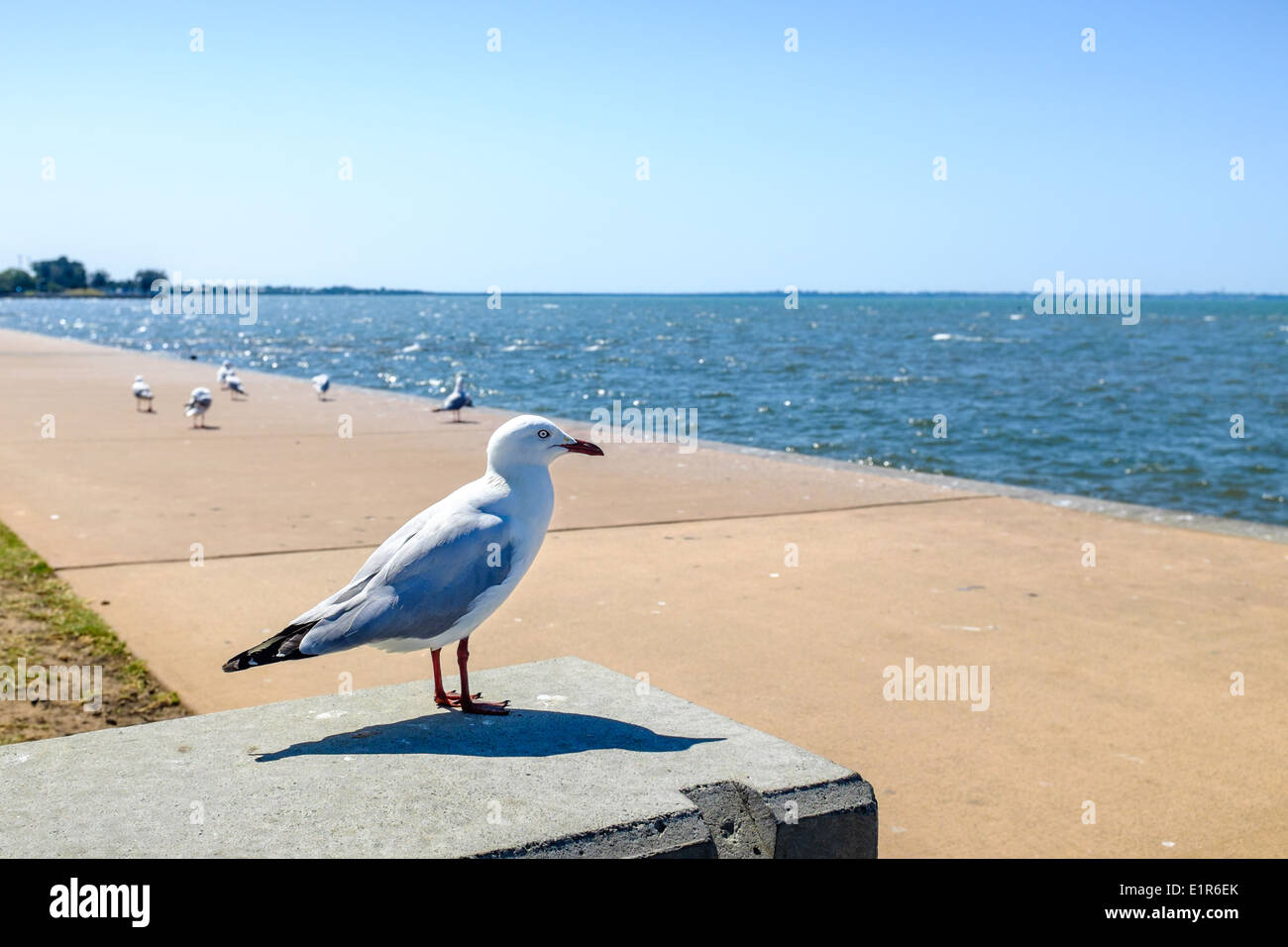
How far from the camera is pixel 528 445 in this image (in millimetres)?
4137

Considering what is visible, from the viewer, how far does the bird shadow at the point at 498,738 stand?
384 centimetres

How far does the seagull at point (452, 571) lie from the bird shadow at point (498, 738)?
0.18 m

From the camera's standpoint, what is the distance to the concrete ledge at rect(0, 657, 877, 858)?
124 inches

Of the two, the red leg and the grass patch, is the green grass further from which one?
the red leg

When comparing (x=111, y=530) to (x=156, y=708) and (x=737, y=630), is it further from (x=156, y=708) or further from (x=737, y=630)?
(x=737, y=630)

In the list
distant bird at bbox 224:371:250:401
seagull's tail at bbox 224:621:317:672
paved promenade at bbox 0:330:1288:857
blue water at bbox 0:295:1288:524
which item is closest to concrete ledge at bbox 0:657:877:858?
seagull's tail at bbox 224:621:317:672

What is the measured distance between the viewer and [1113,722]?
17.2 feet

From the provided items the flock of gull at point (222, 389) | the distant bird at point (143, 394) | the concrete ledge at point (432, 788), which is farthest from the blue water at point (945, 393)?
the concrete ledge at point (432, 788)

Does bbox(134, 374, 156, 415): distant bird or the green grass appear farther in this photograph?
bbox(134, 374, 156, 415): distant bird

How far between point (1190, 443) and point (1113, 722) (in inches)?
677

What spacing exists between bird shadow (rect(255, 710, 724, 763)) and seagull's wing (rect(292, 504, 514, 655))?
0.32 m

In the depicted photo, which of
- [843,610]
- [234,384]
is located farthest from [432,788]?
[234,384]
